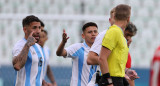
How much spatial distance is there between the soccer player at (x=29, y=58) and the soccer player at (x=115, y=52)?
176 centimetres

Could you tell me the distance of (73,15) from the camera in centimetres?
1337

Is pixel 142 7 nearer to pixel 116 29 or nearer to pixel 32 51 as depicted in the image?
pixel 32 51

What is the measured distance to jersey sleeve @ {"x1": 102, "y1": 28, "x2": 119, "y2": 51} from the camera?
4.86 m

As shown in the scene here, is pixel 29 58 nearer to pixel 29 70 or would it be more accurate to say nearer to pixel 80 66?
pixel 29 70

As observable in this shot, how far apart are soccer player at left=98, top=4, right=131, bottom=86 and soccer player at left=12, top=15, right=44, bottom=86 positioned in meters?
1.76

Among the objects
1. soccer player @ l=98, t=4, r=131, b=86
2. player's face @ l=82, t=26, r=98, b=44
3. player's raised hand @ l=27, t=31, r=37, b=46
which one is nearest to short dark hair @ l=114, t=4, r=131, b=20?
soccer player @ l=98, t=4, r=131, b=86

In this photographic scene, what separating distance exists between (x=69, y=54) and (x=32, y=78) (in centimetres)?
77

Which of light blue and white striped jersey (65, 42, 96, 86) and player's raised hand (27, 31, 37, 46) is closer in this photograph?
player's raised hand (27, 31, 37, 46)

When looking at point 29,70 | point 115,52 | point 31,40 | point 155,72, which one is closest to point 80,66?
point 29,70

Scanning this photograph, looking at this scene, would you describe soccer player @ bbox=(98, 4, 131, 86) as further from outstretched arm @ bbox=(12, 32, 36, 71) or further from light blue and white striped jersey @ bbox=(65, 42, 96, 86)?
light blue and white striped jersey @ bbox=(65, 42, 96, 86)

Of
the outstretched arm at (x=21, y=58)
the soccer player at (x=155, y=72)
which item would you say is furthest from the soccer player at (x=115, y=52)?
the outstretched arm at (x=21, y=58)

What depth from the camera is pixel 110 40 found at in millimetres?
4871

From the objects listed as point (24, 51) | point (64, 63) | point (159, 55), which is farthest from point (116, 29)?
point (64, 63)

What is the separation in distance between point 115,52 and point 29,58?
1.97m
